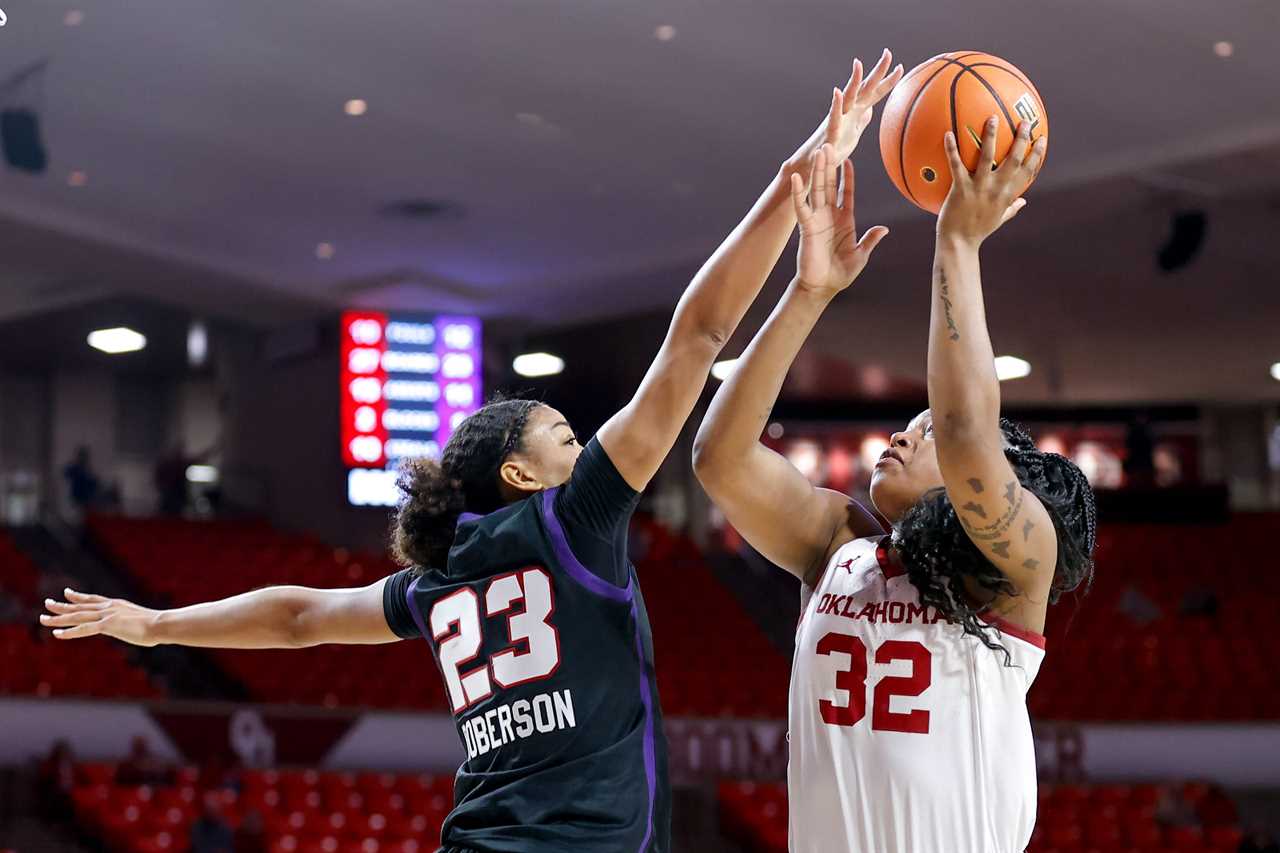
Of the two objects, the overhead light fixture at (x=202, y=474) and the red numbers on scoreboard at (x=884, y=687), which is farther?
the overhead light fixture at (x=202, y=474)

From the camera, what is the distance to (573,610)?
241 centimetres

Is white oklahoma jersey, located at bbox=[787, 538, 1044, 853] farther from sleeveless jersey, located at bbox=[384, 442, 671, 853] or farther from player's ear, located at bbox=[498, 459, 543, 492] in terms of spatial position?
player's ear, located at bbox=[498, 459, 543, 492]

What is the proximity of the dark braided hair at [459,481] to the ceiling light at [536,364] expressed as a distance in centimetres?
1455

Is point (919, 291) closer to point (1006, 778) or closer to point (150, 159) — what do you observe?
point (150, 159)

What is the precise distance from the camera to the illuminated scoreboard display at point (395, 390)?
46.2ft

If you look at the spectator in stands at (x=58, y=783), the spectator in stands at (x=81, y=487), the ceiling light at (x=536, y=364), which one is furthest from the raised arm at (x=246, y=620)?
the spectator in stands at (x=81, y=487)

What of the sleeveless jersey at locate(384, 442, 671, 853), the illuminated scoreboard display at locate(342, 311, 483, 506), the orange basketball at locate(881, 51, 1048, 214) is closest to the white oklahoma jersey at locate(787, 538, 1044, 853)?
the sleeveless jersey at locate(384, 442, 671, 853)

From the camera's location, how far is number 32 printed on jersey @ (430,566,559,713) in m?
2.41

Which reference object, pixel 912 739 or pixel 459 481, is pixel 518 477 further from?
pixel 912 739

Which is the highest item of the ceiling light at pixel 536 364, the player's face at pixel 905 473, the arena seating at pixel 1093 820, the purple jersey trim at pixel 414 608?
the ceiling light at pixel 536 364

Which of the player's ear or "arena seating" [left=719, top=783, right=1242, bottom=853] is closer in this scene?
the player's ear

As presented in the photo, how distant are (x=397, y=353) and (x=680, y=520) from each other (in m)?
7.92

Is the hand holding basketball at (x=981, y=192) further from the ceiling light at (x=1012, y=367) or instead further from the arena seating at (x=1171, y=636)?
the ceiling light at (x=1012, y=367)

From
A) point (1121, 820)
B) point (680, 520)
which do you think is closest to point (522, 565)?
point (1121, 820)
